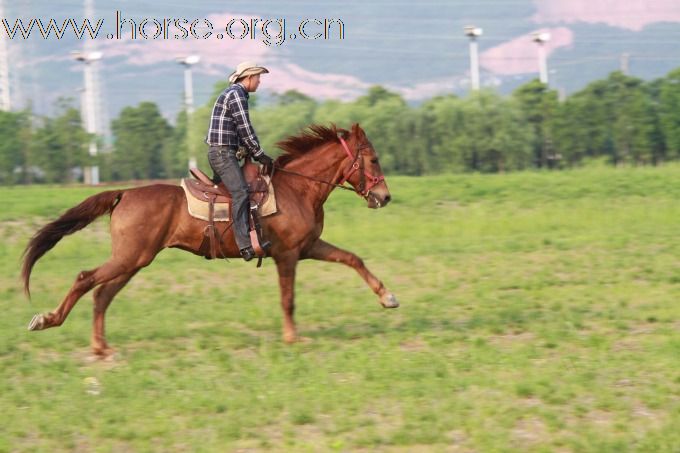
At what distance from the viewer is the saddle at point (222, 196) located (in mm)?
10883

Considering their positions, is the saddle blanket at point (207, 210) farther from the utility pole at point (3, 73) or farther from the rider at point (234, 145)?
the utility pole at point (3, 73)

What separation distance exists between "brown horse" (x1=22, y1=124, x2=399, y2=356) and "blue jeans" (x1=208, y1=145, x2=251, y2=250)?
25cm

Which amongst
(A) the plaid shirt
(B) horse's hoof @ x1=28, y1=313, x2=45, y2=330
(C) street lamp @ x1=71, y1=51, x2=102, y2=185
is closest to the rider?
(A) the plaid shirt

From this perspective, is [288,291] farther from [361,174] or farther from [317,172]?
[361,174]

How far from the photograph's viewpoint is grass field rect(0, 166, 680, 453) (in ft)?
25.6

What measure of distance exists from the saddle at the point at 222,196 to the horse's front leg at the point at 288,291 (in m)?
0.28

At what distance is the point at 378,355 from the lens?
401 inches

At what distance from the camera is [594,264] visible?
16.4 meters

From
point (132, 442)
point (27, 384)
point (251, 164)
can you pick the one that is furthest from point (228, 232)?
point (132, 442)

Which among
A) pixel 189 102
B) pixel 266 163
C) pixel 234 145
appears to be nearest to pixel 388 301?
pixel 266 163

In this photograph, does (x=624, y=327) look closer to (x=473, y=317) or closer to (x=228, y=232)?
(x=473, y=317)

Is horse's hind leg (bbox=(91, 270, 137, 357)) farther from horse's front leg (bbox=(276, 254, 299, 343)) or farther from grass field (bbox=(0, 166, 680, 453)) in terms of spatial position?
horse's front leg (bbox=(276, 254, 299, 343))

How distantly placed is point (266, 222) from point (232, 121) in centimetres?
110

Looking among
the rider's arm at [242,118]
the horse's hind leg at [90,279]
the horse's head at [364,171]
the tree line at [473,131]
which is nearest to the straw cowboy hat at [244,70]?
the rider's arm at [242,118]
